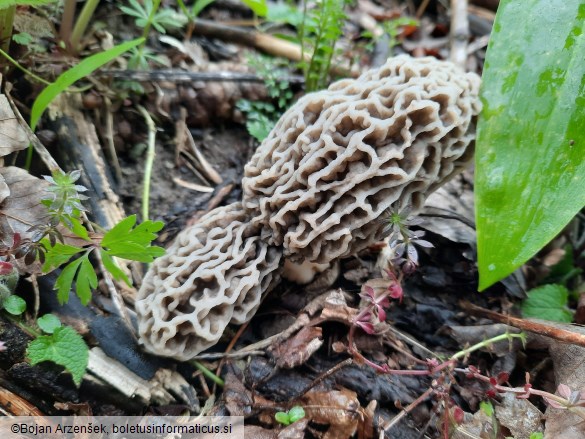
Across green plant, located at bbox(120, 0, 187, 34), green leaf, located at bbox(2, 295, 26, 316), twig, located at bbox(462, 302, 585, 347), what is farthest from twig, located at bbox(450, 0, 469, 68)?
green leaf, located at bbox(2, 295, 26, 316)

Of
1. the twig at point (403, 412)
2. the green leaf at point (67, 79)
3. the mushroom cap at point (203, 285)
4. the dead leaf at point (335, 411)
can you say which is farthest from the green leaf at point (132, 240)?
the twig at point (403, 412)

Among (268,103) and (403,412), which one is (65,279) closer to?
(403,412)

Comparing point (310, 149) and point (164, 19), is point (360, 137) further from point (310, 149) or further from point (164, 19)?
point (164, 19)

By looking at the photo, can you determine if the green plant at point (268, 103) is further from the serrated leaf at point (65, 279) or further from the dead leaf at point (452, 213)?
the serrated leaf at point (65, 279)

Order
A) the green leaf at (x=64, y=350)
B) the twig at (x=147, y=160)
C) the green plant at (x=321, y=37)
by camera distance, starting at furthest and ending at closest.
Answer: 1. the green plant at (x=321, y=37)
2. the twig at (x=147, y=160)
3. the green leaf at (x=64, y=350)

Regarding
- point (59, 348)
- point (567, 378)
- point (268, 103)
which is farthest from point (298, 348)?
point (268, 103)

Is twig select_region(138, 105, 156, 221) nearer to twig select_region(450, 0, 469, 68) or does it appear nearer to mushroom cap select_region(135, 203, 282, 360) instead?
mushroom cap select_region(135, 203, 282, 360)
